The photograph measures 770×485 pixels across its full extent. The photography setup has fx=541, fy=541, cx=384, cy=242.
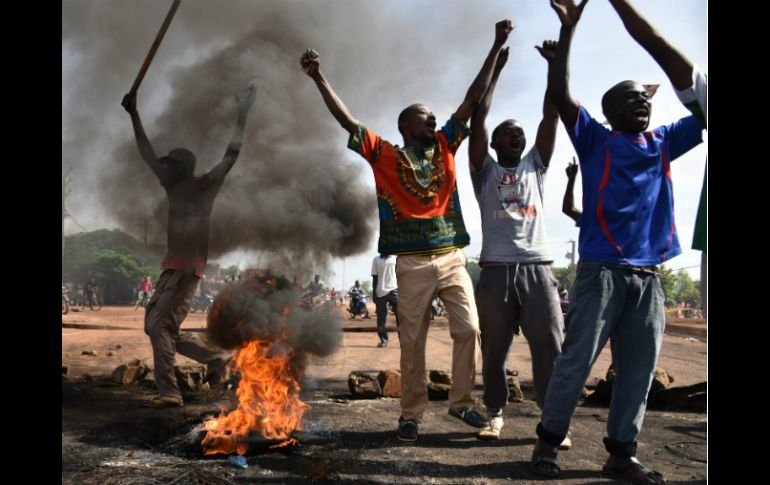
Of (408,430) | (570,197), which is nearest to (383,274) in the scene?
(570,197)

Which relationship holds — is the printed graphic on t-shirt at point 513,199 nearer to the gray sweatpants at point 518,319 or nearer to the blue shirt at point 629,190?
the gray sweatpants at point 518,319

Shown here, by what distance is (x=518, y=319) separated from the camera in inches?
147

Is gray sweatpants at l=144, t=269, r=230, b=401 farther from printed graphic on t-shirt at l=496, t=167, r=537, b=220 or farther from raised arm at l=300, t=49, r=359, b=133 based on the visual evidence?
printed graphic on t-shirt at l=496, t=167, r=537, b=220

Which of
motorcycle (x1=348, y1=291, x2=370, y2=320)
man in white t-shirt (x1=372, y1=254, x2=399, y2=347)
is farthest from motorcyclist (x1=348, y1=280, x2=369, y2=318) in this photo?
man in white t-shirt (x1=372, y1=254, x2=399, y2=347)

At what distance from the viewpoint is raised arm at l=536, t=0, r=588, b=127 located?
2.95 metres

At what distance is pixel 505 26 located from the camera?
3.81 meters

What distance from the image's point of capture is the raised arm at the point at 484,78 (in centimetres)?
382

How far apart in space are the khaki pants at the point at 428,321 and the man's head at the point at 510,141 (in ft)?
2.76

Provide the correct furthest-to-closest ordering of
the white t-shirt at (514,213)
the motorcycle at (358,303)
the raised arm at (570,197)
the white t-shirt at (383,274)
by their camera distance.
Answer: the motorcycle at (358,303) → the white t-shirt at (383,274) → the raised arm at (570,197) → the white t-shirt at (514,213)

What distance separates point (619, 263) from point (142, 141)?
4.11 metres

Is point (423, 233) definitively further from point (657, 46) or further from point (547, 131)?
point (657, 46)

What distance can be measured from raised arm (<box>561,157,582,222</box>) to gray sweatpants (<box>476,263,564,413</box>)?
101 cm

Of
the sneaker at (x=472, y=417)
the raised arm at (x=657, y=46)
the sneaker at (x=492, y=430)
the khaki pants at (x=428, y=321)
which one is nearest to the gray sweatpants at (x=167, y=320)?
the khaki pants at (x=428, y=321)
